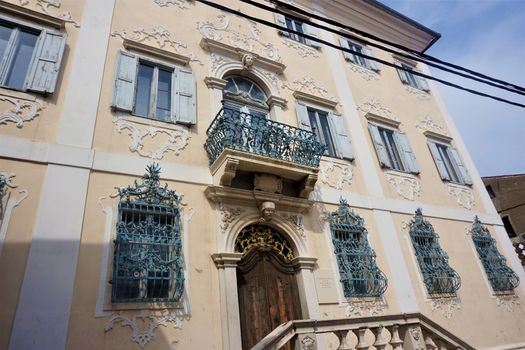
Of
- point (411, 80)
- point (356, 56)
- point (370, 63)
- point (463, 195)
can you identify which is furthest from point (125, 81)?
point (411, 80)

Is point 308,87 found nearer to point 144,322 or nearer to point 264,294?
point 264,294

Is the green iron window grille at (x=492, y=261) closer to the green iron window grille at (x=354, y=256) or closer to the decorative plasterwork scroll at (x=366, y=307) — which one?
the green iron window grille at (x=354, y=256)

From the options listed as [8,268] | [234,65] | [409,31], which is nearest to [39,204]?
[8,268]

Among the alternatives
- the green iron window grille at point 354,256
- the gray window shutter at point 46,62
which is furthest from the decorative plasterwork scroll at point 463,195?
the gray window shutter at point 46,62

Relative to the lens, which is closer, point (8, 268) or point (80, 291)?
point (8, 268)

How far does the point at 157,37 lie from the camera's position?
6.81m

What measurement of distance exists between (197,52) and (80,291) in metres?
5.23

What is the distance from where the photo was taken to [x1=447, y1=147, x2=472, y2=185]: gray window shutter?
10344mm

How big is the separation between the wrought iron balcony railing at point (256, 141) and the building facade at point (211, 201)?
0.13 ft

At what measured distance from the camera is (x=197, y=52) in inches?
284

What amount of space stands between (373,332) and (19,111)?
19.9ft

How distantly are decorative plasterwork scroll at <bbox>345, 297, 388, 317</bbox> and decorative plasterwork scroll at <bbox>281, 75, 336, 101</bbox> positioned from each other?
5.12 m

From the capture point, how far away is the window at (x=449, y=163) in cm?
1005

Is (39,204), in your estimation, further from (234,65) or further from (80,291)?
(234,65)
